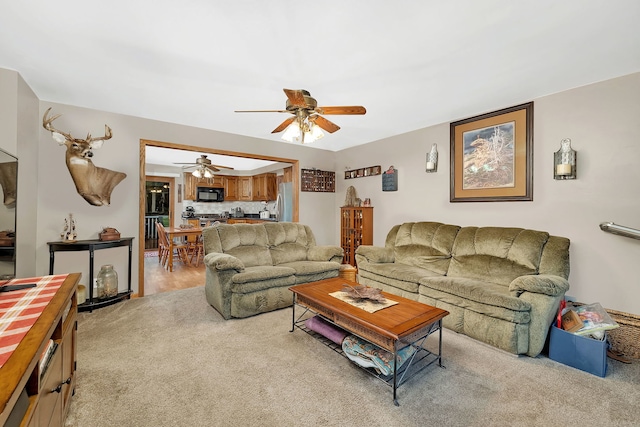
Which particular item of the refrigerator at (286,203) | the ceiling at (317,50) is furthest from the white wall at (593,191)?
the refrigerator at (286,203)

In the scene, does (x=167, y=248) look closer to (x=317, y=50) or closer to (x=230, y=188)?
(x=230, y=188)

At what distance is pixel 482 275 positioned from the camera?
291cm

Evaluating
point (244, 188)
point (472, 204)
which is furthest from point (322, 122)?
point (244, 188)

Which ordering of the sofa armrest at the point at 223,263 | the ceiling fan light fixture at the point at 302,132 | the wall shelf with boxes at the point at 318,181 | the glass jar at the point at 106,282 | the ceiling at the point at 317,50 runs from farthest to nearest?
1. the wall shelf with boxes at the point at 318,181
2. the glass jar at the point at 106,282
3. the sofa armrest at the point at 223,263
4. the ceiling fan light fixture at the point at 302,132
5. the ceiling at the point at 317,50

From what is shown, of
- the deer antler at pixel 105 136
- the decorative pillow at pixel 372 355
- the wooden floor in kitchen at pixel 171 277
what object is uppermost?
the deer antler at pixel 105 136

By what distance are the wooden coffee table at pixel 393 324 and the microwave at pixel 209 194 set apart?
6.32 meters

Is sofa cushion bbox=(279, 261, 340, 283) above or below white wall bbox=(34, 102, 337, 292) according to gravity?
below

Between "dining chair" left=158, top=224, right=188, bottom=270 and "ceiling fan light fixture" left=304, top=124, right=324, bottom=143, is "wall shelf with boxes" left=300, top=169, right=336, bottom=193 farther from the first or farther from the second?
"dining chair" left=158, top=224, right=188, bottom=270

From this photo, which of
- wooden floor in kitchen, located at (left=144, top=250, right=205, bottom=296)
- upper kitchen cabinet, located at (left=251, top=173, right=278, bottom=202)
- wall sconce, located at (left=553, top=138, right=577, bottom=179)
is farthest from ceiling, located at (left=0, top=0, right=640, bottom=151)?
upper kitchen cabinet, located at (left=251, top=173, right=278, bottom=202)

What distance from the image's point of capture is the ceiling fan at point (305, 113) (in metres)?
2.22

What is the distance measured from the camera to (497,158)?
3303 millimetres

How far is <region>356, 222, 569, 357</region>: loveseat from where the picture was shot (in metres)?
2.25

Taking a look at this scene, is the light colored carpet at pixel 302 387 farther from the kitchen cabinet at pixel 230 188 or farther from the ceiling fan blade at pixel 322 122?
the kitchen cabinet at pixel 230 188

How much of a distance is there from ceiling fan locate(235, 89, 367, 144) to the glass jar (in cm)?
256
